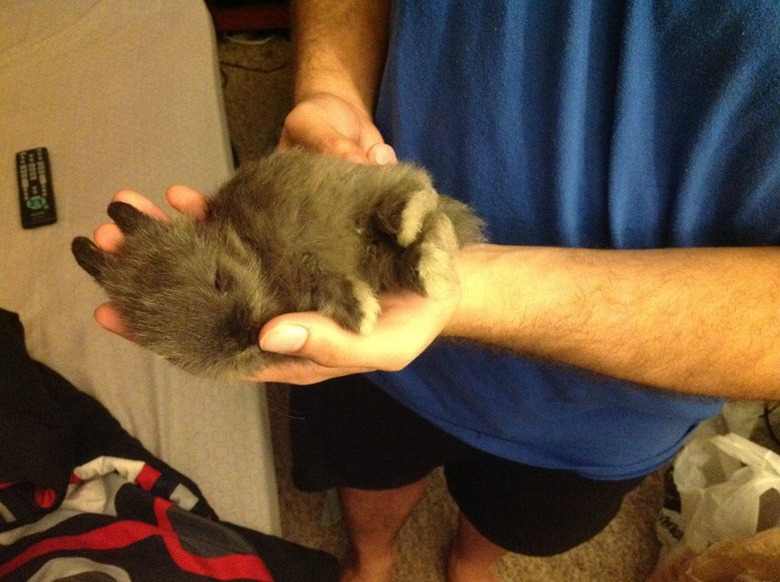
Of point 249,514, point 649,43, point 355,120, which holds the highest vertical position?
point 649,43

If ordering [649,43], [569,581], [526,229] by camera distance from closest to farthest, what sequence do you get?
[649,43]
[526,229]
[569,581]

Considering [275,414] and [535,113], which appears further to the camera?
[275,414]

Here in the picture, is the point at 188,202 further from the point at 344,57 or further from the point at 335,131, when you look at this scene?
the point at 344,57

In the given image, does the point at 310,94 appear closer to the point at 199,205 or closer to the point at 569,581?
the point at 199,205

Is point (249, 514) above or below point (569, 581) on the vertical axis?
above

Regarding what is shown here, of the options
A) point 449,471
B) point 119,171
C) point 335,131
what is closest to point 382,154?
point 335,131

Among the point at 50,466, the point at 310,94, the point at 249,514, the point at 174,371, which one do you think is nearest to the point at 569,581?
the point at 249,514

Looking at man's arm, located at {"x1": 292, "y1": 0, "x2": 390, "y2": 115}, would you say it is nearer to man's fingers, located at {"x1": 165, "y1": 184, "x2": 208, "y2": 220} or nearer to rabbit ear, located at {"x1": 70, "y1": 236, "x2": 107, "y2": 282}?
man's fingers, located at {"x1": 165, "y1": 184, "x2": 208, "y2": 220}

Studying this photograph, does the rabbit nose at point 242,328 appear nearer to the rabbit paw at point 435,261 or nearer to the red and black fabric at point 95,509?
the rabbit paw at point 435,261
